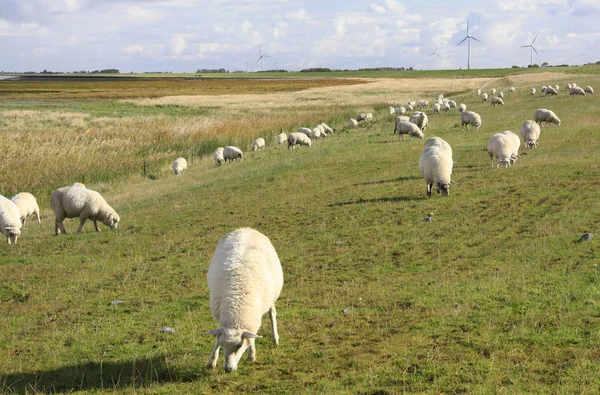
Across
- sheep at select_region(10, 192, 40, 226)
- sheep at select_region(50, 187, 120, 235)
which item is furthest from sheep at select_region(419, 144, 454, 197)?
sheep at select_region(10, 192, 40, 226)

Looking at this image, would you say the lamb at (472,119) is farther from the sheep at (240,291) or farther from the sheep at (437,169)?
the sheep at (240,291)

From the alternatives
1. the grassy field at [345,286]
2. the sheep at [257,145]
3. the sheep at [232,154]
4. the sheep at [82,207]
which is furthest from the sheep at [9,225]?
the sheep at [257,145]

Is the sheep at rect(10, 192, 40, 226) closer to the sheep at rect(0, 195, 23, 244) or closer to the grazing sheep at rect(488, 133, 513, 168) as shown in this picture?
the sheep at rect(0, 195, 23, 244)

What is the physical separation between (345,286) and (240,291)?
144 inches

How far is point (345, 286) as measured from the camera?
1103 centimetres

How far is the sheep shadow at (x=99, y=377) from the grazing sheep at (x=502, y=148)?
16.3 m

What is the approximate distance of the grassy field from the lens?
747cm

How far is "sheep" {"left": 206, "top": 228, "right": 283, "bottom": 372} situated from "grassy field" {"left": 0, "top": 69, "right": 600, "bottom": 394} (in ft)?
1.46

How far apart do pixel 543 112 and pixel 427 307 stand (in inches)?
1027

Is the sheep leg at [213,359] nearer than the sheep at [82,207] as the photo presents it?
Yes

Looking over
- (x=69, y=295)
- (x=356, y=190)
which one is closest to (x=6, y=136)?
(x=356, y=190)

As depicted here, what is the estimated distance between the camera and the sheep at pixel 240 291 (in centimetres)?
733

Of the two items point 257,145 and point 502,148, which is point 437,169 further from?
point 257,145

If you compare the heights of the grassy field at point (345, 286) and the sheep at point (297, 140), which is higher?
the sheep at point (297, 140)
